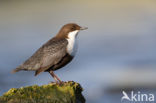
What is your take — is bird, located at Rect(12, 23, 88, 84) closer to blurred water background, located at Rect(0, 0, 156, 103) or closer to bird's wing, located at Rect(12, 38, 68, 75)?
bird's wing, located at Rect(12, 38, 68, 75)

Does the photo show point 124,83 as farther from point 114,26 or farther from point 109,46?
point 114,26

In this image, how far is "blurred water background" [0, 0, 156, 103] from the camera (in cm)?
1413

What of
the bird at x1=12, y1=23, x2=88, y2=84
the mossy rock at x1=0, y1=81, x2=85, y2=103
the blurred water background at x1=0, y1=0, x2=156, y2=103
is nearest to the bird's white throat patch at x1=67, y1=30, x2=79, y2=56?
the bird at x1=12, y1=23, x2=88, y2=84

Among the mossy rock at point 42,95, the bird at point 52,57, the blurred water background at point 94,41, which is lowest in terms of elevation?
the mossy rock at point 42,95

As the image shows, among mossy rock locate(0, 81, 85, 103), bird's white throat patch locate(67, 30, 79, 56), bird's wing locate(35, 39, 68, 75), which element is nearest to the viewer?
mossy rock locate(0, 81, 85, 103)

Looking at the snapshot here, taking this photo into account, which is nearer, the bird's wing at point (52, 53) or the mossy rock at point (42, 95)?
the mossy rock at point (42, 95)

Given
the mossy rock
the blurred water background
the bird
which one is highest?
the blurred water background

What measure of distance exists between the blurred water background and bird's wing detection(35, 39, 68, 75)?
167 inches

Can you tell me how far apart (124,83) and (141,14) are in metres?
11.2

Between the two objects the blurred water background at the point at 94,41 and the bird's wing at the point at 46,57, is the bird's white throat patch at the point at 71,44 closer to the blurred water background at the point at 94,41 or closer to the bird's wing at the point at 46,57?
the bird's wing at the point at 46,57

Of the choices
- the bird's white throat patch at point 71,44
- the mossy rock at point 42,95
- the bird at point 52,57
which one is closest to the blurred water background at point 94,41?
the bird's white throat patch at point 71,44

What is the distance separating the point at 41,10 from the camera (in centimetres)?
2742

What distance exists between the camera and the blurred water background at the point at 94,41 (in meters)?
14.1

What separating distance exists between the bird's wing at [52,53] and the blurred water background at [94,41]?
4.23 metres
